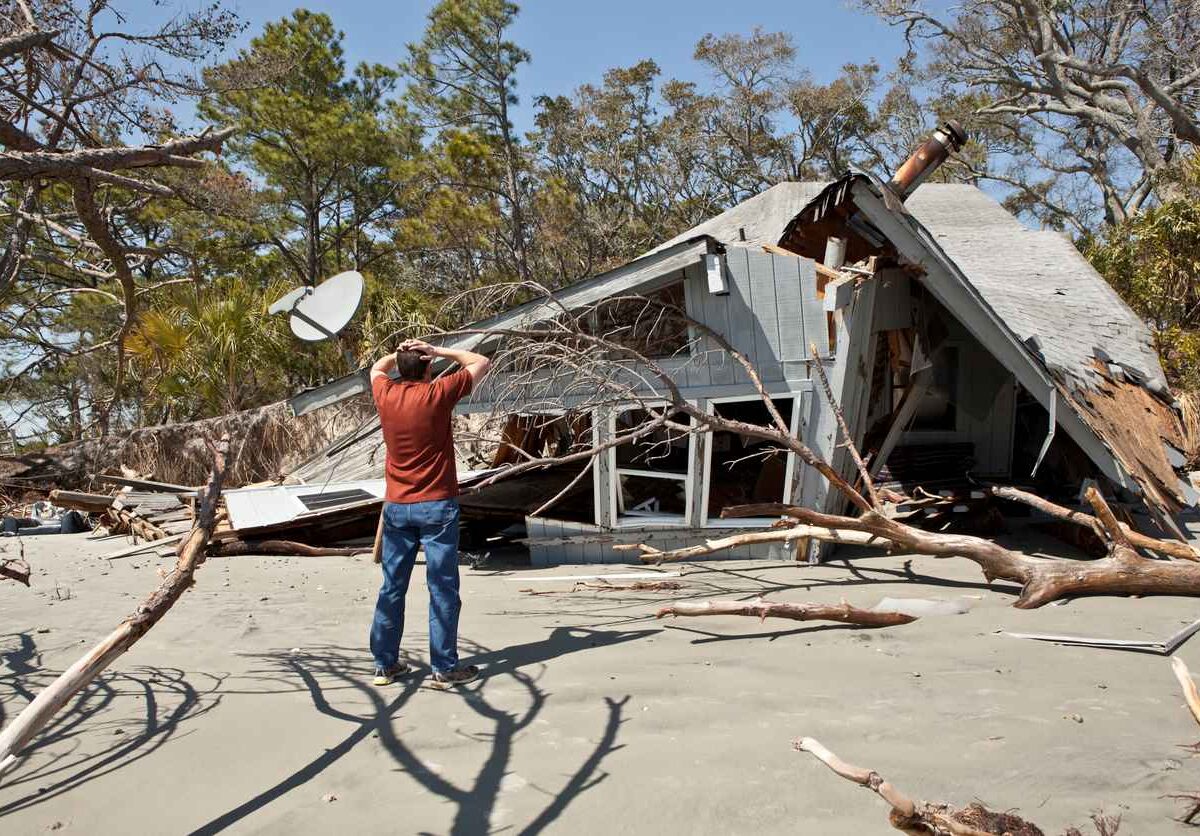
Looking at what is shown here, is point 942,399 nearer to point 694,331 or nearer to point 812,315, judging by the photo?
point 812,315

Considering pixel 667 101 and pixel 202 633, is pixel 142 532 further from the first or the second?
pixel 667 101

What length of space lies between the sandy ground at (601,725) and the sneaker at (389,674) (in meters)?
0.09

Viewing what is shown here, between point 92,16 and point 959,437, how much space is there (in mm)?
12544

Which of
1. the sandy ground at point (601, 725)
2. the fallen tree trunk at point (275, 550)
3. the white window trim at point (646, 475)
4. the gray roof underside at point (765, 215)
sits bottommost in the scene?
the sandy ground at point (601, 725)

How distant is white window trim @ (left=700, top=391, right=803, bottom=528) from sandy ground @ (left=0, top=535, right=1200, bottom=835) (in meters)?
2.37

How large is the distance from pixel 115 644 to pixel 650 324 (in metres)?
6.88

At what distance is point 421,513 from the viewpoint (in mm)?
4500

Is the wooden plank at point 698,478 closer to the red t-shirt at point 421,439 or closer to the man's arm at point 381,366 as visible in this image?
the man's arm at point 381,366

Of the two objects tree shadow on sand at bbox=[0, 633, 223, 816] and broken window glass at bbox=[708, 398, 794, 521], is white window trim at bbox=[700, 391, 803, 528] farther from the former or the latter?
tree shadow on sand at bbox=[0, 633, 223, 816]

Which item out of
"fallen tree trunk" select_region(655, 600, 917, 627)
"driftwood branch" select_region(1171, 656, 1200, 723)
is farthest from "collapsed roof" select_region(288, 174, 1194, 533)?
"driftwood branch" select_region(1171, 656, 1200, 723)

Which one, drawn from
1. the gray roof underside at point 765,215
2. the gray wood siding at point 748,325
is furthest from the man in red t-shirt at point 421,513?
the gray roof underside at point 765,215

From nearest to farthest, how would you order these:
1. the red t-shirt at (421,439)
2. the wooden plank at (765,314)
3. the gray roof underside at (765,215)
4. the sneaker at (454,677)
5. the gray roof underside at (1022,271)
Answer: the sneaker at (454,677), the red t-shirt at (421,439), the wooden plank at (765,314), the gray roof underside at (1022,271), the gray roof underside at (765,215)

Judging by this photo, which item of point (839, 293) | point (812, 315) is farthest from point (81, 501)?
point (839, 293)

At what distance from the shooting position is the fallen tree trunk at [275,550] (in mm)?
9430
